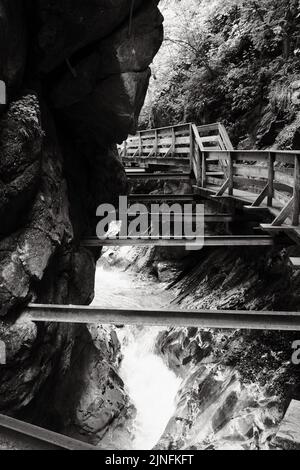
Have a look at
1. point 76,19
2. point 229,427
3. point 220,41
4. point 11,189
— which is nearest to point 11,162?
point 11,189

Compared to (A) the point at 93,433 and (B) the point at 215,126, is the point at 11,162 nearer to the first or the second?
(A) the point at 93,433

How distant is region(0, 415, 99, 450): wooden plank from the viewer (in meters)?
3.91

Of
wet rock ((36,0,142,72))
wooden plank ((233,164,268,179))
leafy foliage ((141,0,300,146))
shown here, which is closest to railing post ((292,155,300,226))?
wooden plank ((233,164,268,179))

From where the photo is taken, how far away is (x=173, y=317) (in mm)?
5977

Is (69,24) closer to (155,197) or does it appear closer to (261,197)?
(261,197)

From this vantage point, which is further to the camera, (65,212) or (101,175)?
(101,175)

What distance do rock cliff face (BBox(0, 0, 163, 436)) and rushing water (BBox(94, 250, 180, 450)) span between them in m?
1.01

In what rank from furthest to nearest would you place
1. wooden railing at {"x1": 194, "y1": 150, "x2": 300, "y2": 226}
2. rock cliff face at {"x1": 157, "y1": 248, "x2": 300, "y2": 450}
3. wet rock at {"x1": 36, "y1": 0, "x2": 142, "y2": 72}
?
rock cliff face at {"x1": 157, "y1": 248, "x2": 300, "y2": 450}, wet rock at {"x1": 36, "y1": 0, "x2": 142, "y2": 72}, wooden railing at {"x1": 194, "y1": 150, "x2": 300, "y2": 226}

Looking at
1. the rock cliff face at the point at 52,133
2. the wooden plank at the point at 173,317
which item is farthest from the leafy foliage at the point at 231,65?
the wooden plank at the point at 173,317

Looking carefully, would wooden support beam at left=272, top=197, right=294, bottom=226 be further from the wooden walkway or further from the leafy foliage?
the leafy foliage

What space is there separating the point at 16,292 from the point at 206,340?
552 centimetres

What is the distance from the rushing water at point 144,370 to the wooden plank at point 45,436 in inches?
216

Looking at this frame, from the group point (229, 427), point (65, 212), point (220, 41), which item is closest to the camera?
point (229, 427)
